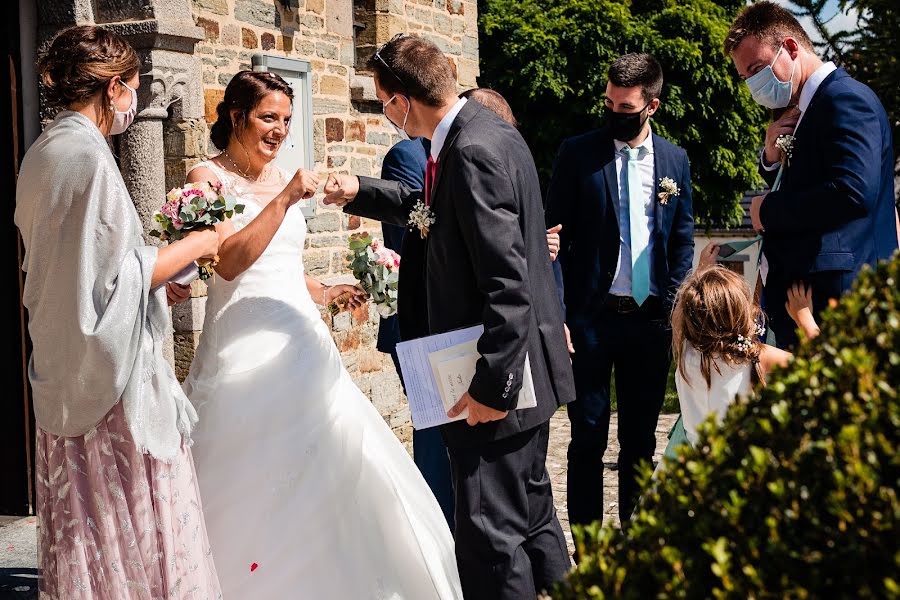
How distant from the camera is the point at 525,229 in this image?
3373mm

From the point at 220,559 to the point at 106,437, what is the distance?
0.83 m

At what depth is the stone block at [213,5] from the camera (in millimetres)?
5840

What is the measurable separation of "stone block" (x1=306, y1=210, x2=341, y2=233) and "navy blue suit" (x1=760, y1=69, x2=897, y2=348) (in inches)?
141

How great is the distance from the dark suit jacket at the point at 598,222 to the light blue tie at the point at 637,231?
2.6 inches

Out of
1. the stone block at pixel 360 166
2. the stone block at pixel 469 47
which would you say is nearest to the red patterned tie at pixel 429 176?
the stone block at pixel 360 166

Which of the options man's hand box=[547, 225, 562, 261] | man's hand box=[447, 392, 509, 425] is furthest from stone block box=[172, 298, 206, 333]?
man's hand box=[447, 392, 509, 425]

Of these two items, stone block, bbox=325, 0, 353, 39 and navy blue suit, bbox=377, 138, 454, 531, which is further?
stone block, bbox=325, 0, 353, 39

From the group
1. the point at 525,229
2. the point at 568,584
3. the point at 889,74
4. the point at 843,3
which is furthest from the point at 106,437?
the point at 843,3

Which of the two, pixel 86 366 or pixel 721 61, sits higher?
pixel 721 61

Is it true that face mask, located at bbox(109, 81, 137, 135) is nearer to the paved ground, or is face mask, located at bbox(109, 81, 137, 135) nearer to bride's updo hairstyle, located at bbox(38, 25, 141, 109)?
bride's updo hairstyle, located at bbox(38, 25, 141, 109)

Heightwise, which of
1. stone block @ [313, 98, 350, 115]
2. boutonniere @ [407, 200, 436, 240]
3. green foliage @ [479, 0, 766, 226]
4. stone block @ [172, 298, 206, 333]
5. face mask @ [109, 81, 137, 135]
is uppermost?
green foliage @ [479, 0, 766, 226]

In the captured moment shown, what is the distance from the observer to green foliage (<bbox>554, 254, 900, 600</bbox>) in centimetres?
145

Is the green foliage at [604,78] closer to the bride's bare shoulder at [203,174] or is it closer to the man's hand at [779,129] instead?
the man's hand at [779,129]

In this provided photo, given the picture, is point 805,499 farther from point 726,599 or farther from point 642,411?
point 642,411
